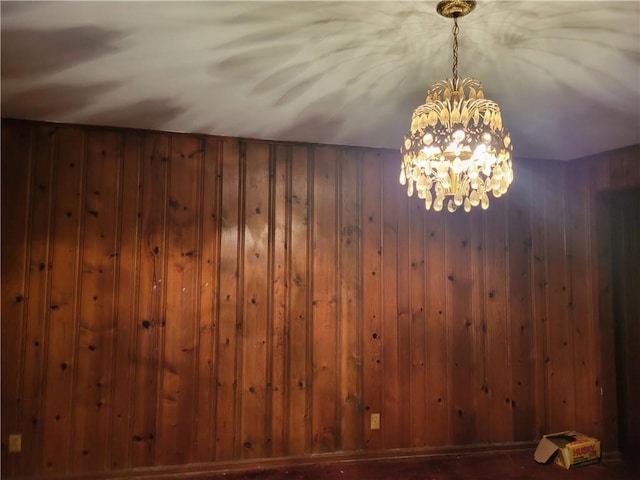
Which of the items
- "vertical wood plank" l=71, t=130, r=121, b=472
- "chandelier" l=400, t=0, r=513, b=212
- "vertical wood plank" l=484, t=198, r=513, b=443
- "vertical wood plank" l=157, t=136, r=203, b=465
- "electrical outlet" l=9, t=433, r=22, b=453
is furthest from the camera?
"vertical wood plank" l=484, t=198, r=513, b=443

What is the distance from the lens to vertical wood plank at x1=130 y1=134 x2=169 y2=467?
109 inches

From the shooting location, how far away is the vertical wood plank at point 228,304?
2.87 meters

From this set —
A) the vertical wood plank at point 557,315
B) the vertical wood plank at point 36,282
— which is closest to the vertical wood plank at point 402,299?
the vertical wood plank at point 557,315

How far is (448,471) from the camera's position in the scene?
115 inches

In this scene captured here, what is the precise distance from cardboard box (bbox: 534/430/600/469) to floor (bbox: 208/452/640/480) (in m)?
0.05

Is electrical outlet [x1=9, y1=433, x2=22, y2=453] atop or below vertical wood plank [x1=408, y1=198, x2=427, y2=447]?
below

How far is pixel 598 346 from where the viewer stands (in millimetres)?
3334

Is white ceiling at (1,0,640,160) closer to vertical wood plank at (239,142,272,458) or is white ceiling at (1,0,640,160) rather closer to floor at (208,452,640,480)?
vertical wood plank at (239,142,272,458)

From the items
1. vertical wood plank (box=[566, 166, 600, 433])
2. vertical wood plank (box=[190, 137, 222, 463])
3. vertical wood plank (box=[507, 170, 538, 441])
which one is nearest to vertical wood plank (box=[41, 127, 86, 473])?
vertical wood plank (box=[190, 137, 222, 463])

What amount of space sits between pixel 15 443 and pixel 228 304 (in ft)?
5.06

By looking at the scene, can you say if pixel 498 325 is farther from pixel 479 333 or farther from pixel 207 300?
pixel 207 300

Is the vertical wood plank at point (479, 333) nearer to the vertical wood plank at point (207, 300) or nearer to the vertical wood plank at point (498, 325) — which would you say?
the vertical wood plank at point (498, 325)

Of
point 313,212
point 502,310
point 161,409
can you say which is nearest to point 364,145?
point 313,212

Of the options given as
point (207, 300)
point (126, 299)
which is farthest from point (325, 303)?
point (126, 299)
